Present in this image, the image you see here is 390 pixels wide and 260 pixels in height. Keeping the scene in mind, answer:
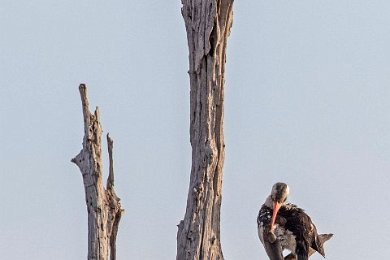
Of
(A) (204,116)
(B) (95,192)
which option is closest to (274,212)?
(A) (204,116)

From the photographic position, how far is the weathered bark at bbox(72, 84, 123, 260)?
13359 millimetres

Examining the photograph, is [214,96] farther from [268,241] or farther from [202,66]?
[268,241]

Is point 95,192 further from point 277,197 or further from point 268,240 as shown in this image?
point 277,197

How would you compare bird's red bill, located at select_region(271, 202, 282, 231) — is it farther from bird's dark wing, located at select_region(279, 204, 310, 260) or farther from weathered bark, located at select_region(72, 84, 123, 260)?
weathered bark, located at select_region(72, 84, 123, 260)

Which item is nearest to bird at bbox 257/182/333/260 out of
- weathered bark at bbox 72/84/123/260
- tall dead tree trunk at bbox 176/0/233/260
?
tall dead tree trunk at bbox 176/0/233/260

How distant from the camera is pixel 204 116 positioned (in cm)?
1408

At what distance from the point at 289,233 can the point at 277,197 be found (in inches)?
23.9

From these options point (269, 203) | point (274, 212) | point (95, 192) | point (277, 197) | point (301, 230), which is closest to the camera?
point (95, 192)

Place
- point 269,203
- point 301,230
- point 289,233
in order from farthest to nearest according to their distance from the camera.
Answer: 1. point 269,203
2. point 289,233
3. point 301,230

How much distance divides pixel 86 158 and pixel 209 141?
58.1 inches

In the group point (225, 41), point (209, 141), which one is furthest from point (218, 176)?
point (225, 41)

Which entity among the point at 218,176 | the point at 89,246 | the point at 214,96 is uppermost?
the point at 214,96

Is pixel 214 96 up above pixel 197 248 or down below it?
above

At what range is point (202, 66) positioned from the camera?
14000 millimetres
